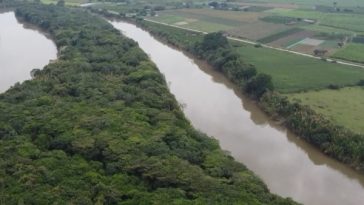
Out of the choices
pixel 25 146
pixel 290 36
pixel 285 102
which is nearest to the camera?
pixel 25 146

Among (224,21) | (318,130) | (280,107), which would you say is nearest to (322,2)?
(224,21)

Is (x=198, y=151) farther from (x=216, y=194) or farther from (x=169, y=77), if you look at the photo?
(x=169, y=77)

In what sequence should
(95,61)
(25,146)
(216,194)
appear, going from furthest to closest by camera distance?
1. (95,61)
2. (25,146)
3. (216,194)

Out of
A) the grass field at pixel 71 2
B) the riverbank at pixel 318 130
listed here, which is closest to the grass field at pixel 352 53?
the riverbank at pixel 318 130

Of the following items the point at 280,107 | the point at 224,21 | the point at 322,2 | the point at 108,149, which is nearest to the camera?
the point at 108,149

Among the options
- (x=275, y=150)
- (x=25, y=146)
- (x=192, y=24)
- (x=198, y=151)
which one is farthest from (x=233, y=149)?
(x=192, y=24)

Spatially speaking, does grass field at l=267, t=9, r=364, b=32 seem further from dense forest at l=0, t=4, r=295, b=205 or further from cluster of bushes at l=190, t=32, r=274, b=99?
dense forest at l=0, t=4, r=295, b=205

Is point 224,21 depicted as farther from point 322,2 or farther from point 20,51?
point 20,51

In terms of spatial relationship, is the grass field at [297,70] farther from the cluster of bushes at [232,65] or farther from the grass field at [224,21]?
the grass field at [224,21]
